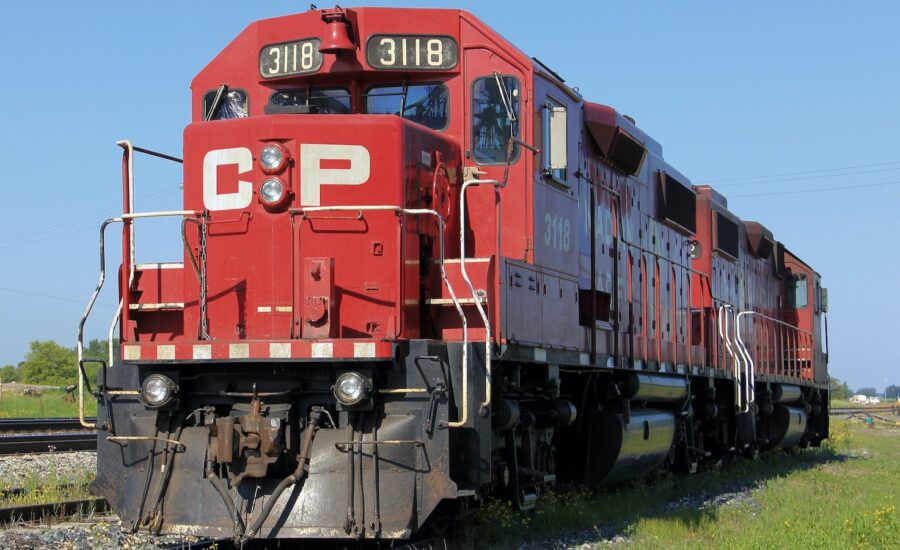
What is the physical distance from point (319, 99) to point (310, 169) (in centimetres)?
106

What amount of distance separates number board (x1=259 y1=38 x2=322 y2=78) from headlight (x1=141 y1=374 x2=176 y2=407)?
252cm

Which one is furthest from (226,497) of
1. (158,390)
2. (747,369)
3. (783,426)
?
(783,426)

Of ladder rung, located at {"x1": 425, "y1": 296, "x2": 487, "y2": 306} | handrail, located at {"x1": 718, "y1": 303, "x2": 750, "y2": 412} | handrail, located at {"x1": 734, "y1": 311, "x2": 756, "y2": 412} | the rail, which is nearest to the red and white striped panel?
ladder rung, located at {"x1": 425, "y1": 296, "x2": 487, "y2": 306}

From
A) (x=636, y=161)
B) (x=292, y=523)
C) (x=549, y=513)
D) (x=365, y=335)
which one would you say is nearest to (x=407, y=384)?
(x=365, y=335)

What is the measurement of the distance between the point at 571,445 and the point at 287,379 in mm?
4117

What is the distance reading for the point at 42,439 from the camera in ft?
50.1

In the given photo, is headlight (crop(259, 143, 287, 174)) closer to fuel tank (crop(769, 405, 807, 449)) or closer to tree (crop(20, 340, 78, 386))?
fuel tank (crop(769, 405, 807, 449))

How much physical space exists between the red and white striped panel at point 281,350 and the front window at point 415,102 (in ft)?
6.98

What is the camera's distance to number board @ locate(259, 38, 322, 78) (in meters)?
8.20

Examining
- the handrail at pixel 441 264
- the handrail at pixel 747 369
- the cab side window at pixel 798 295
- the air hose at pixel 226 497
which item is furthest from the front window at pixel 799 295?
the air hose at pixel 226 497

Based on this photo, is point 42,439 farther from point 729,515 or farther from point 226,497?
point 729,515

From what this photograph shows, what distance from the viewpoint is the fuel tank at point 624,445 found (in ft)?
34.1

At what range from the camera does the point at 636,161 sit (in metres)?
11.7

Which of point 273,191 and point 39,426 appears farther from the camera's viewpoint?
point 39,426
